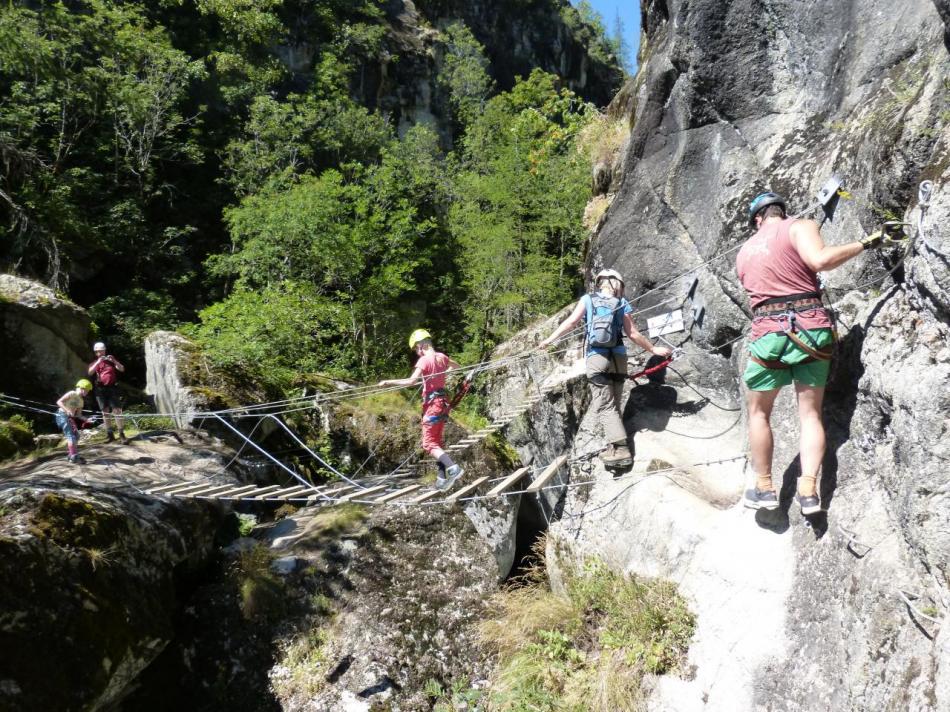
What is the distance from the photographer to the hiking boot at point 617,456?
7.15 metres

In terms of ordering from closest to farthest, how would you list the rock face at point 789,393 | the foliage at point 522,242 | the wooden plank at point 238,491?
the rock face at point 789,393
the wooden plank at point 238,491
the foliage at point 522,242

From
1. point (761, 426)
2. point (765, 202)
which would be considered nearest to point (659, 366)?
point (761, 426)

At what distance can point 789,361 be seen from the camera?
4559mm

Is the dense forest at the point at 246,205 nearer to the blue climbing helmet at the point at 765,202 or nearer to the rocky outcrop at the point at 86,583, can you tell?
the rocky outcrop at the point at 86,583

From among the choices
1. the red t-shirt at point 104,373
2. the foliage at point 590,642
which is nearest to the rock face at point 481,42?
the red t-shirt at point 104,373

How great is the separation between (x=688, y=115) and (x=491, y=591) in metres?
6.55

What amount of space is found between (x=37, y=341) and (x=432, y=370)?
10.2 meters

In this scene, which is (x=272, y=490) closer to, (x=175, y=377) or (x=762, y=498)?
(x=175, y=377)

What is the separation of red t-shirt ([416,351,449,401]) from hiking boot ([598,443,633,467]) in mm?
1879

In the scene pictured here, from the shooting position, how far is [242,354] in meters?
12.8

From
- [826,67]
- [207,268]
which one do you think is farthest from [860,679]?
[207,268]

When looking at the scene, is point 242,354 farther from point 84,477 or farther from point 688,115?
point 688,115

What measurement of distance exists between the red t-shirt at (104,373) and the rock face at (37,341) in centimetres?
358

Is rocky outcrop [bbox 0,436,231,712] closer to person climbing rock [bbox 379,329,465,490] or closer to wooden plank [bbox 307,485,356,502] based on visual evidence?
wooden plank [bbox 307,485,356,502]
